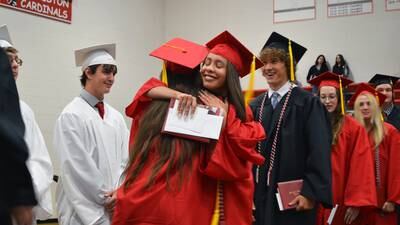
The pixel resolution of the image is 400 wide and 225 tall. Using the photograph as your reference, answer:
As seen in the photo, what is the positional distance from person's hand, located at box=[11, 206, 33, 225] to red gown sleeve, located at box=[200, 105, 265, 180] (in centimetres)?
92

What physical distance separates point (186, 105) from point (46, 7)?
21.8ft

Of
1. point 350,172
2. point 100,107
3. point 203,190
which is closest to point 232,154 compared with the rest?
point 203,190

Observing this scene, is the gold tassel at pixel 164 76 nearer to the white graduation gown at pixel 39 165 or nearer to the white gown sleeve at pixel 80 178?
the white graduation gown at pixel 39 165

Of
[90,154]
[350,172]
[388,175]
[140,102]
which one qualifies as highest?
[140,102]

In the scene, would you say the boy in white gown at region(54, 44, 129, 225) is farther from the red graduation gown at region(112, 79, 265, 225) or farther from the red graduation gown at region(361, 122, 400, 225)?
the red graduation gown at region(361, 122, 400, 225)

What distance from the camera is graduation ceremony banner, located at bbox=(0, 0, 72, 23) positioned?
756 centimetres

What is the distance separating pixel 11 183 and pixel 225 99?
132 centimetres

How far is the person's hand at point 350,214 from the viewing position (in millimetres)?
4046

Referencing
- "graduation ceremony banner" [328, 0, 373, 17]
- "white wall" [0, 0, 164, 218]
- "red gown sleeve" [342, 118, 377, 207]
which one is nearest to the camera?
"red gown sleeve" [342, 118, 377, 207]

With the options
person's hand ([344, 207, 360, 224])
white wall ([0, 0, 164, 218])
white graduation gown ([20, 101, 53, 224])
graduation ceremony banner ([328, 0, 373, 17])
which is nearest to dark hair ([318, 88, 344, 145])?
person's hand ([344, 207, 360, 224])

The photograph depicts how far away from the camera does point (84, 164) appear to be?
3.20m

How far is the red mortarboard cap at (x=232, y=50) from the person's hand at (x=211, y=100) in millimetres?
263

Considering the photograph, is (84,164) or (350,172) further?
(350,172)

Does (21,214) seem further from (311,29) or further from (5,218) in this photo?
(311,29)
